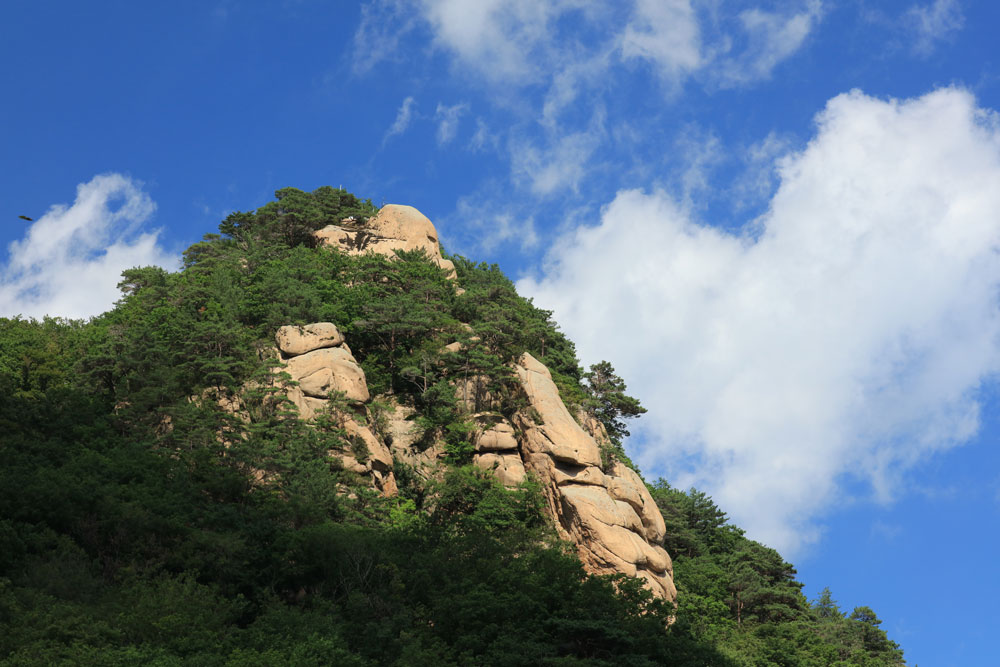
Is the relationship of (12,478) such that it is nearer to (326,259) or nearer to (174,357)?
(174,357)

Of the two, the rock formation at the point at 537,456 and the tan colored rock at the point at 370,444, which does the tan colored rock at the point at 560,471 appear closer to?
the rock formation at the point at 537,456

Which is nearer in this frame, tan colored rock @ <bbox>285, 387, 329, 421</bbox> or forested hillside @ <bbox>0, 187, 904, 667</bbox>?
forested hillside @ <bbox>0, 187, 904, 667</bbox>

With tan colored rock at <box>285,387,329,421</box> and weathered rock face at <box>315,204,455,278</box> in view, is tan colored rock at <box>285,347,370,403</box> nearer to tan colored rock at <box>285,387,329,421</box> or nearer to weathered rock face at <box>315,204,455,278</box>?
tan colored rock at <box>285,387,329,421</box>

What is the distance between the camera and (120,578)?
28938 millimetres

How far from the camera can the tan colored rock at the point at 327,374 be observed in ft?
142


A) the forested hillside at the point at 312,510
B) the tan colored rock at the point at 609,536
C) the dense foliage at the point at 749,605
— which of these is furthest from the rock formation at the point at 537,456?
the dense foliage at the point at 749,605

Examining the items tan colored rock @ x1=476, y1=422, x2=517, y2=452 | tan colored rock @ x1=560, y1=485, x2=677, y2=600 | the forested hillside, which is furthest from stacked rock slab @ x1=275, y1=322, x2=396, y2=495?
tan colored rock @ x1=560, y1=485, x2=677, y2=600

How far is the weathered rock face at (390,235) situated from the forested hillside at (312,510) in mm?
4776

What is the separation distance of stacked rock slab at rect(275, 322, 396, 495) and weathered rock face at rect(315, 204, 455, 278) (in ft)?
52.1

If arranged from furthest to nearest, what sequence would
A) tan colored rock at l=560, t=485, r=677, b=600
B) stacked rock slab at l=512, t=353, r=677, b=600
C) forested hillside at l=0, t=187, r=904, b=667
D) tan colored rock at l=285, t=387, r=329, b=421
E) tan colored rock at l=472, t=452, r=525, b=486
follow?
tan colored rock at l=472, t=452, r=525, b=486 < tan colored rock at l=285, t=387, r=329, b=421 < stacked rock slab at l=512, t=353, r=677, b=600 < tan colored rock at l=560, t=485, r=677, b=600 < forested hillside at l=0, t=187, r=904, b=667

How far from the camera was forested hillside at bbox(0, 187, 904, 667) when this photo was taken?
27562mm

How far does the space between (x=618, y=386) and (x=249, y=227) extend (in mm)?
29326

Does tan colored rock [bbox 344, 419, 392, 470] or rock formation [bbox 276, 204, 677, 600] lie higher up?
rock formation [bbox 276, 204, 677, 600]

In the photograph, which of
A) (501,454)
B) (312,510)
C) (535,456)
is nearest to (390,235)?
(501,454)
